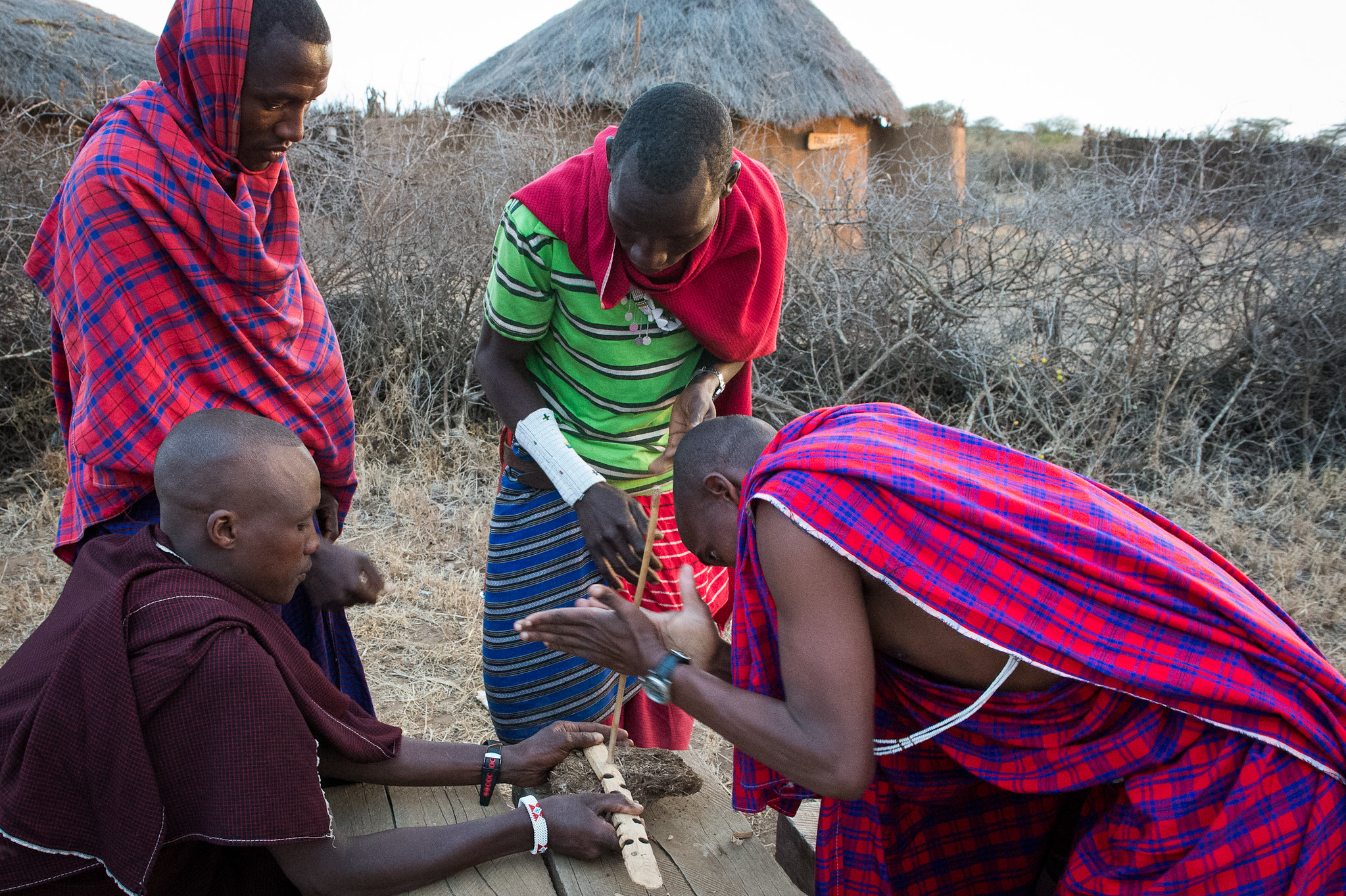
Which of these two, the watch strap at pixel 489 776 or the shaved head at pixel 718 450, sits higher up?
the shaved head at pixel 718 450

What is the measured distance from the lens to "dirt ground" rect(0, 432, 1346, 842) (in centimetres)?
355

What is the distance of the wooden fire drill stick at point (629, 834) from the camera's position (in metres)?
1.67

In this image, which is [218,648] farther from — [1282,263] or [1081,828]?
[1282,263]

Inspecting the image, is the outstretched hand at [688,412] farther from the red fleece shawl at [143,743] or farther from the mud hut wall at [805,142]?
the mud hut wall at [805,142]

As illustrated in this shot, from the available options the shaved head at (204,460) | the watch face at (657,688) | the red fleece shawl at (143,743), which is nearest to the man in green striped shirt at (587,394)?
the watch face at (657,688)

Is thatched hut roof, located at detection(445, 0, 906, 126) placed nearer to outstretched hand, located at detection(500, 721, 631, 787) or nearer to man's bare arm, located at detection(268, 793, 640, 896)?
outstretched hand, located at detection(500, 721, 631, 787)

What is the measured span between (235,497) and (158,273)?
54 centimetres

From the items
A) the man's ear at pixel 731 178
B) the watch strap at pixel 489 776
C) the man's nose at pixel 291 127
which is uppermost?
the man's nose at pixel 291 127

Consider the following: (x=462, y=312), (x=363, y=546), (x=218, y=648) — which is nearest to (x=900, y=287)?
(x=462, y=312)

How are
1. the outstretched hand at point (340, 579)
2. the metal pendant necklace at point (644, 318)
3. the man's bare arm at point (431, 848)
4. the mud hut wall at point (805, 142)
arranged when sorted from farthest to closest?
the mud hut wall at point (805, 142) → the metal pendant necklace at point (644, 318) → the outstretched hand at point (340, 579) → the man's bare arm at point (431, 848)

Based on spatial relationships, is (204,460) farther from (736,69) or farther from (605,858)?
(736,69)

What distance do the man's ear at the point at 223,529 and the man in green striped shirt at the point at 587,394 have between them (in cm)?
75

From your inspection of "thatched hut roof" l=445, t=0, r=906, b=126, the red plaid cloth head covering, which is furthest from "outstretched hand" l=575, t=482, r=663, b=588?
"thatched hut roof" l=445, t=0, r=906, b=126

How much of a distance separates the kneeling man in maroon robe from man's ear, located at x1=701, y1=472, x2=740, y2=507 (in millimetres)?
642
